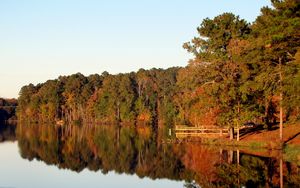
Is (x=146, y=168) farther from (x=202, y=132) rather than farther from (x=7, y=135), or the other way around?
(x=7, y=135)

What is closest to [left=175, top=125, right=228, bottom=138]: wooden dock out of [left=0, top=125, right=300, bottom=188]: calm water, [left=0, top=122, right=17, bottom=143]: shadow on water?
[left=0, top=125, right=300, bottom=188]: calm water

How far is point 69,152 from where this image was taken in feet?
166

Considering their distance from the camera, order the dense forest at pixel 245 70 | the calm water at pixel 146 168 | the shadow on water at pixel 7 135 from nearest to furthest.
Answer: the calm water at pixel 146 168, the dense forest at pixel 245 70, the shadow on water at pixel 7 135

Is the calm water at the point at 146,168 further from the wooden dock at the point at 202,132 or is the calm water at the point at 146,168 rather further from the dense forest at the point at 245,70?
Result: the wooden dock at the point at 202,132

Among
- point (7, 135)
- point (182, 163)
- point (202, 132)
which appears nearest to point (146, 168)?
point (182, 163)

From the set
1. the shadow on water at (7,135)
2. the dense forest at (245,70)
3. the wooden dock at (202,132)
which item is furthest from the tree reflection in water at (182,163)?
the shadow on water at (7,135)

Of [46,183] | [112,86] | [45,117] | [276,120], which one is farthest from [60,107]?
[46,183]

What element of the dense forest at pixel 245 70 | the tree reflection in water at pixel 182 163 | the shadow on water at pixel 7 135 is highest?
the dense forest at pixel 245 70

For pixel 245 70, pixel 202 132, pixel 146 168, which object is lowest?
pixel 146 168

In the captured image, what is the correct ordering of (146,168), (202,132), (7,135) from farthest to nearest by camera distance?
(7,135)
(202,132)
(146,168)

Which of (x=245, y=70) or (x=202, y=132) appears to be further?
(x=202, y=132)

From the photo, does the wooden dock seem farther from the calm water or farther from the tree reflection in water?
the calm water

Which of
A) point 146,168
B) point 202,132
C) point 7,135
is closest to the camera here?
point 146,168

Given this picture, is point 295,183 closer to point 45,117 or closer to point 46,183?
point 46,183
